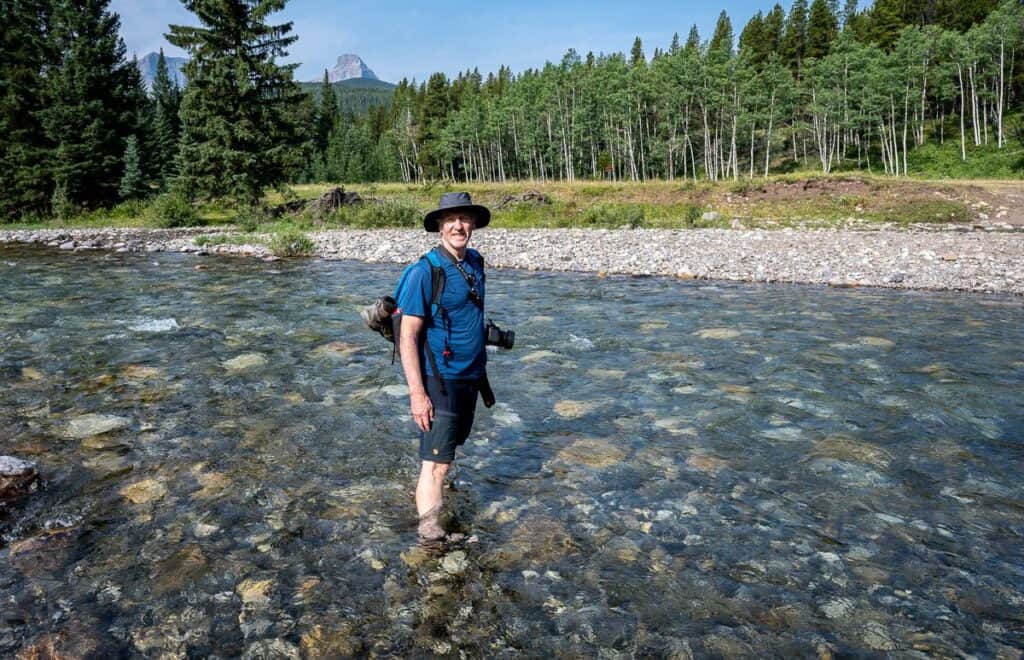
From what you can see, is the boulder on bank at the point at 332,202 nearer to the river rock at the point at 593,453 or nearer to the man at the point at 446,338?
the river rock at the point at 593,453

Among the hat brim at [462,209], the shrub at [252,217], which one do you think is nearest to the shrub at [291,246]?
the shrub at [252,217]

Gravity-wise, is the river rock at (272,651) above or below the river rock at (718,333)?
below

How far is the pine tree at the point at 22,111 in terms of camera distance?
126 feet

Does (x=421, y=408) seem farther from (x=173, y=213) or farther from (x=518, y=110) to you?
(x=518, y=110)

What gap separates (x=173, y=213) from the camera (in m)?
34.7

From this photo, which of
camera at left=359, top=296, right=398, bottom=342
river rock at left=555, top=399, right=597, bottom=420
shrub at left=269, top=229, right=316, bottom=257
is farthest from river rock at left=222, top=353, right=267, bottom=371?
shrub at left=269, top=229, right=316, bottom=257

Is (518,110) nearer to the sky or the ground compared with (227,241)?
nearer to the sky

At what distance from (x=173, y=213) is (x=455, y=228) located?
118 ft

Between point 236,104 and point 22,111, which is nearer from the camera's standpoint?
point 236,104

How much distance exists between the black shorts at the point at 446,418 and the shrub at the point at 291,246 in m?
21.0

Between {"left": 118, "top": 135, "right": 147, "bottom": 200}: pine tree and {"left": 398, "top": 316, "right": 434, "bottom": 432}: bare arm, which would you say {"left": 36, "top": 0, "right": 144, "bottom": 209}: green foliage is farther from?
{"left": 398, "top": 316, "right": 434, "bottom": 432}: bare arm

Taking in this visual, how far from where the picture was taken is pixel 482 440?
6.60m

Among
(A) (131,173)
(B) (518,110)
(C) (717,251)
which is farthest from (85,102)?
(B) (518,110)

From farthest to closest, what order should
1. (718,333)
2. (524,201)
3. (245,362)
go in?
(524,201)
(718,333)
(245,362)
